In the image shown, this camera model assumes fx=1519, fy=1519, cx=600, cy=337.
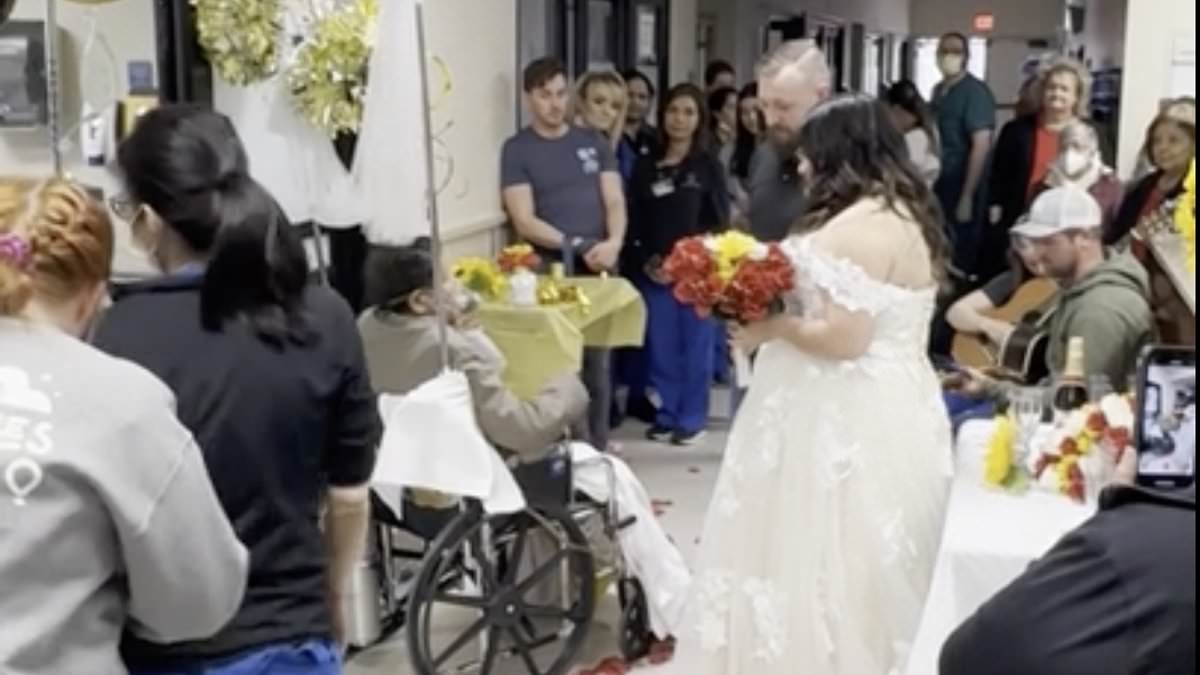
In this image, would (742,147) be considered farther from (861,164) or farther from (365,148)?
(861,164)

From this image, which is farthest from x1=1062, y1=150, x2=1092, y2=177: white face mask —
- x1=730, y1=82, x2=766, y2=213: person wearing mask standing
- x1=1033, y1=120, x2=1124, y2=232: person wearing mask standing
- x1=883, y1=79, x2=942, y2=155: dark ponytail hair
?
x1=730, y1=82, x2=766, y2=213: person wearing mask standing

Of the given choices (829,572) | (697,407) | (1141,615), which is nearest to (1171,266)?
(829,572)

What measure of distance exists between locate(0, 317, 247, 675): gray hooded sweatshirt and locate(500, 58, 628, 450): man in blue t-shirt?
3.97 metres

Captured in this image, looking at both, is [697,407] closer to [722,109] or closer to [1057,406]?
[722,109]

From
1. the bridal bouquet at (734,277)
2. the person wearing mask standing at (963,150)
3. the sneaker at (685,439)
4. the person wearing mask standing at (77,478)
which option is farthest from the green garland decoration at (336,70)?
the person wearing mask standing at (963,150)

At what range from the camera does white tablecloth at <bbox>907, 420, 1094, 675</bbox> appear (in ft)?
7.72

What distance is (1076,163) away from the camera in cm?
486

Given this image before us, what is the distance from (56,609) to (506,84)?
4646 mm

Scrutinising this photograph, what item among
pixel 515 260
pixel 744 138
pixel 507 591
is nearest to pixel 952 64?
pixel 744 138

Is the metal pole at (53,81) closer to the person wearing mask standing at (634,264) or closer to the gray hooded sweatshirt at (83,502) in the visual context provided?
the gray hooded sweatshirt at (83,502)

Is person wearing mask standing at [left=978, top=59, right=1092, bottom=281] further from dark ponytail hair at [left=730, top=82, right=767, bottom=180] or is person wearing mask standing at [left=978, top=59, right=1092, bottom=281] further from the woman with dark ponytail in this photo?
the woman with dark ponytail

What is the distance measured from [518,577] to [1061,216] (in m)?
1.54

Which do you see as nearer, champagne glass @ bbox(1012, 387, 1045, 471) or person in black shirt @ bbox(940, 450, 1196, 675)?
person in black shirt @ bbox(940, 450, 1196, 675)

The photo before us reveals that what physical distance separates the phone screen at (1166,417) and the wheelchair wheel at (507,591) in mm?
1677
